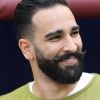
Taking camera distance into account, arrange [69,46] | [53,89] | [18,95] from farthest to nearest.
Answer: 1. [18,95]
2. [53,89]
3. [69,46]

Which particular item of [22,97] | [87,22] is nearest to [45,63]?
[22,97]

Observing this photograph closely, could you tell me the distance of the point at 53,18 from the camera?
6.19ft

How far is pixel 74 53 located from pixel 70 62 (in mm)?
42

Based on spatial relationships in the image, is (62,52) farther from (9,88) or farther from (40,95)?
(9,88)

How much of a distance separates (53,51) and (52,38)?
0.18 feet

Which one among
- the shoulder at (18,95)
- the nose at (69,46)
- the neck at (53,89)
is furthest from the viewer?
the shoulder at (18,95)

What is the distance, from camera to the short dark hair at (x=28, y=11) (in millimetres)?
1974

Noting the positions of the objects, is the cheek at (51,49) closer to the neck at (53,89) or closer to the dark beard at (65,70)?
the dark beard at (65,70)

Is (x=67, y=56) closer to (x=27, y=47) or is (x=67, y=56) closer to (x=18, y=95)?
(x=27, y=47)

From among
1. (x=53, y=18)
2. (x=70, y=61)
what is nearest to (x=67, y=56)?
(x=70, y=61)

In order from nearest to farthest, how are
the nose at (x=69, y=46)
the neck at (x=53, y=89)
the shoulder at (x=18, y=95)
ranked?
the nose at (x=69, y=46) < the neck at (x=53, y=89) < the shoulder at (x=18, y=95)

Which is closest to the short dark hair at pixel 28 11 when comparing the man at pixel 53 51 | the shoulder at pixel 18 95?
the man at pixel 53 51

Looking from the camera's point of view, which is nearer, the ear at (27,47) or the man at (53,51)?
the man at (53,51)

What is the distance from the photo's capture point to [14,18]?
2.08 m
